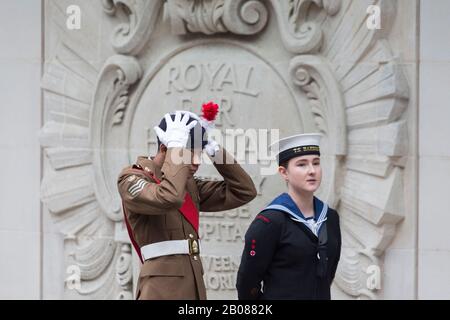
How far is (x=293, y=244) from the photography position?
5.45 m

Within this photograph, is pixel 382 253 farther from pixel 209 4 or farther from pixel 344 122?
pixel 209 4

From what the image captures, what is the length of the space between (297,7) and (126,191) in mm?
2220

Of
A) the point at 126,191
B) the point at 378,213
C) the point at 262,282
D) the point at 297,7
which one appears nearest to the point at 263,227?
the point at 262,282

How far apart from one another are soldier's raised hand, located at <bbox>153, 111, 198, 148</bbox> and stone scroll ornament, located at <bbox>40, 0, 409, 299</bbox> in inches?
68.7

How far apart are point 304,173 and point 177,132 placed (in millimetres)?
611

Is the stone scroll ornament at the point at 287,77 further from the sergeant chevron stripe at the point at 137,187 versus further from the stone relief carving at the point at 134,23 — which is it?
the sergeant chevron stripe at the point at 137,187

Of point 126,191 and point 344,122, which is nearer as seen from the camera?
point 126,191

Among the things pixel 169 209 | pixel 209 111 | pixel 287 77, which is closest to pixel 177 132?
pixel 209 111

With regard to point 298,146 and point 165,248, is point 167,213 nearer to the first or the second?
point 165,248

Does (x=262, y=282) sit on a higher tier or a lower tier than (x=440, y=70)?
lower

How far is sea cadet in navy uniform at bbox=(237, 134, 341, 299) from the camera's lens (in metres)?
5.45

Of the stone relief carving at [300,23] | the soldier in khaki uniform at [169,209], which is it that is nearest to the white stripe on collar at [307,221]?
the soldier in khaki uniform at [169,209]
